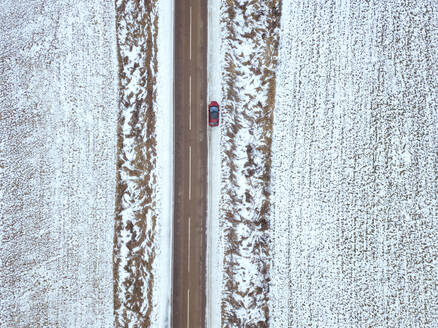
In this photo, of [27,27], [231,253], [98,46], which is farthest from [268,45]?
[27,27]

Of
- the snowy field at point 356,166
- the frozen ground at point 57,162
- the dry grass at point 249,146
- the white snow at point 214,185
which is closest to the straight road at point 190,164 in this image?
the white snow at point 214,185

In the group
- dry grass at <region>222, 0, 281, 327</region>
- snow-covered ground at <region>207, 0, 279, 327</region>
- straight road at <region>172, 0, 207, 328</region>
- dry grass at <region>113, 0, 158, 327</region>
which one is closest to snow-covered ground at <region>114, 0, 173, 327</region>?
dry grass at <region>113, 0, 158, 327</region>

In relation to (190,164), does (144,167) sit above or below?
below

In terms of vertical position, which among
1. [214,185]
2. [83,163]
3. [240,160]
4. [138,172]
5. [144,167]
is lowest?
[214,185]

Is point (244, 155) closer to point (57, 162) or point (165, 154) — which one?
point (165, 154)

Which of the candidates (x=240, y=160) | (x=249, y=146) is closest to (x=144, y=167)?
(x=240, y=160)

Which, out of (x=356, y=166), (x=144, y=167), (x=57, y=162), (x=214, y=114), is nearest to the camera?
(x=214, y=114)

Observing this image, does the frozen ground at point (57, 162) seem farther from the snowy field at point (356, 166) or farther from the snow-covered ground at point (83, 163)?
the snowy field at point (356, 166)
